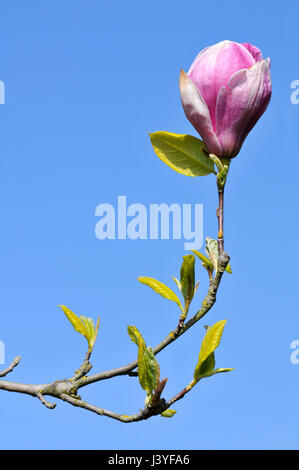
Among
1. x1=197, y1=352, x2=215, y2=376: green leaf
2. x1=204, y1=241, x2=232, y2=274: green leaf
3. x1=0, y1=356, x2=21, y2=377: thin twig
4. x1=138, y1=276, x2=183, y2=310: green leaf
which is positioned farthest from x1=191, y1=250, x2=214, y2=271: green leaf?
x1=0, y1=356, x2=21, y2=377: thin twig

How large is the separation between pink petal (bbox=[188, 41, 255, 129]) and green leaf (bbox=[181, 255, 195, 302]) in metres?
0.42

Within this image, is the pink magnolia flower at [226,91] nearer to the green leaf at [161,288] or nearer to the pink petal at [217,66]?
the pink petal at [217,66]

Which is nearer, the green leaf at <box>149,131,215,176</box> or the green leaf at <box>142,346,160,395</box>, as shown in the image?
the green leaf at <box>142,346,160,395</box>

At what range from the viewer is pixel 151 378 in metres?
1.62

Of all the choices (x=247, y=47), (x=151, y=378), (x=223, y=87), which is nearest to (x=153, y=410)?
(x=151, y=378)

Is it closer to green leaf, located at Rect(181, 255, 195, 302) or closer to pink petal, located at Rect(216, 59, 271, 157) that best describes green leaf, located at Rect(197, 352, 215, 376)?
green leaf, located at Rect(181, 255, 195, 302)

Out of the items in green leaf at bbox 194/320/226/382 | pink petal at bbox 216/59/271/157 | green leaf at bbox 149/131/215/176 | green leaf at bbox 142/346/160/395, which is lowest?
green leaf at bbox 142/346/160/395

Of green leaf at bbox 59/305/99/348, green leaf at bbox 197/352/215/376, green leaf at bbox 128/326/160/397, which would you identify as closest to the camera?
green leaf at bbox 128/326/160/397

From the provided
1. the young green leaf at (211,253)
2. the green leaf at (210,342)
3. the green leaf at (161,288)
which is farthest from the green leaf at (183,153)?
the green leaf at (210,342)

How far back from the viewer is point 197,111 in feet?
5.57

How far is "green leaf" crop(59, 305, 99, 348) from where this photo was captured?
1.89 meters

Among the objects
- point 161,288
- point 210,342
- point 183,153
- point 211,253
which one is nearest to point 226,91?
point 183,153

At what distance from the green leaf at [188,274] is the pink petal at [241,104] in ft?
0.99

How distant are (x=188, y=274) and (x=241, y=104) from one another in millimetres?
466
